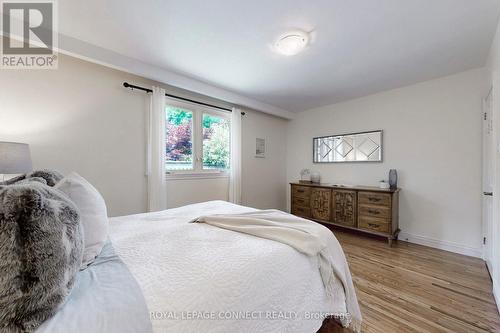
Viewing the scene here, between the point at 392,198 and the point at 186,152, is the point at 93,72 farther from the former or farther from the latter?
the point at 392,198

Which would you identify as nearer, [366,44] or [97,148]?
[366,44]

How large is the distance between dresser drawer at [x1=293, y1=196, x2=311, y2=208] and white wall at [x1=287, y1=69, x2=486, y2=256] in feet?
2.87

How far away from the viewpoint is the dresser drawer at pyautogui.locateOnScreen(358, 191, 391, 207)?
284cm

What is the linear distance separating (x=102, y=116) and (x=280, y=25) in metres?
2.20

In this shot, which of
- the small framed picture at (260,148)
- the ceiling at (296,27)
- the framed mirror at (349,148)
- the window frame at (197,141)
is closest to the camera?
the ceiling at (296,27)

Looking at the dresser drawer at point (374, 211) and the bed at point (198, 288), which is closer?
the bed at point (198, 288)

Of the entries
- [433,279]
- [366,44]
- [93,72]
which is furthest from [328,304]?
[93,72]

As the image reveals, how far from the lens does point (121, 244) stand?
1130 mm

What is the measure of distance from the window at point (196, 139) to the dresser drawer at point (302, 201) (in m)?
1.52

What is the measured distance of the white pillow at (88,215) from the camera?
0.91 m

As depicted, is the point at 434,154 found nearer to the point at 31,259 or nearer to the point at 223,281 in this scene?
the point at 223,281

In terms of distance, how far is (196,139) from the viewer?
3.23 m

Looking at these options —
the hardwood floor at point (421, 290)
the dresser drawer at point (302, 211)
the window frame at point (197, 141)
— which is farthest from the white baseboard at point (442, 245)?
the window frame at point (197, 141)

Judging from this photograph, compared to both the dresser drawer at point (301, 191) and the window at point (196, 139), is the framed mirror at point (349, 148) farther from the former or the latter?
the window at point (196, 139)
